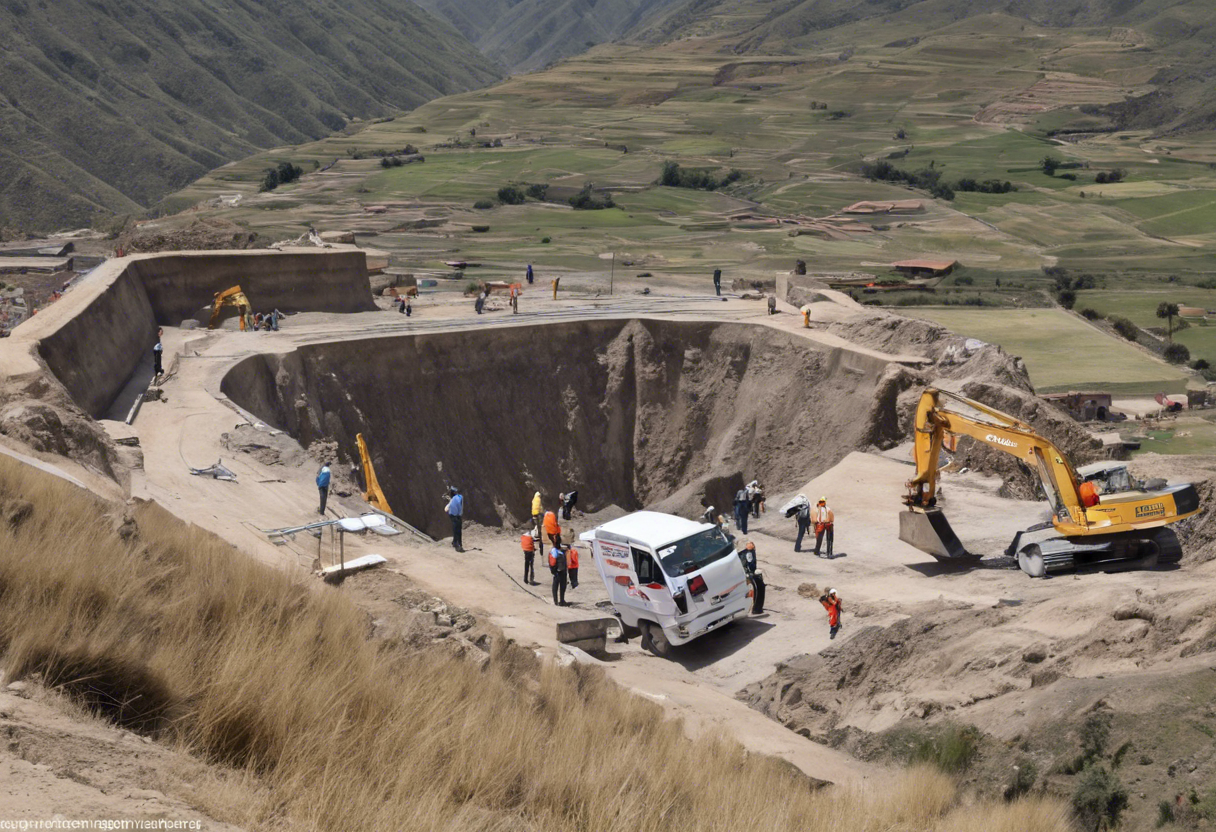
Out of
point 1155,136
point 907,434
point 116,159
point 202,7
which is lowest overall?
point 907,434

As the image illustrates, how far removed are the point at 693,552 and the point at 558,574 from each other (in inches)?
136

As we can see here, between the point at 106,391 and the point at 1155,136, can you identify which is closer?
the point at 106,391

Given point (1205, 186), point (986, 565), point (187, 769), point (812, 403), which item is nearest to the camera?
point (187, 769)

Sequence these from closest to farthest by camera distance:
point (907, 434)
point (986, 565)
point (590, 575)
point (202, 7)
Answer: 1. point (986, 565)
2. point (590, 575)
3. point (907, 434)
4. point (202, 7)

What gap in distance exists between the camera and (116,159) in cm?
11488

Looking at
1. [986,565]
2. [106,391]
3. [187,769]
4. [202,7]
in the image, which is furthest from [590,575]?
[202,7]

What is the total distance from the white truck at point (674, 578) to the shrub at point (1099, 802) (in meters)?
8.49

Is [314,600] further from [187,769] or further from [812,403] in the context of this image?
[812,403]

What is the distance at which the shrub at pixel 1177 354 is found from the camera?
4919 centimetres

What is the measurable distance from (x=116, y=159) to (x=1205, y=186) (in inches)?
3912

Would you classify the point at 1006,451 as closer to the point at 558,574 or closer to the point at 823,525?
the point at 823,525

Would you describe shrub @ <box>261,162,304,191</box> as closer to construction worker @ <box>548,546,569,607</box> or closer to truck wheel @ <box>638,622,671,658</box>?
construction worker @ <box>548,546,569,607</box>

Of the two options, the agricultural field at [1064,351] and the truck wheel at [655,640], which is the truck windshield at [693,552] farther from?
the agricultural field at [1064,351]

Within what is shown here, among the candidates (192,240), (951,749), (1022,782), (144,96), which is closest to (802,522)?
(951,749)
